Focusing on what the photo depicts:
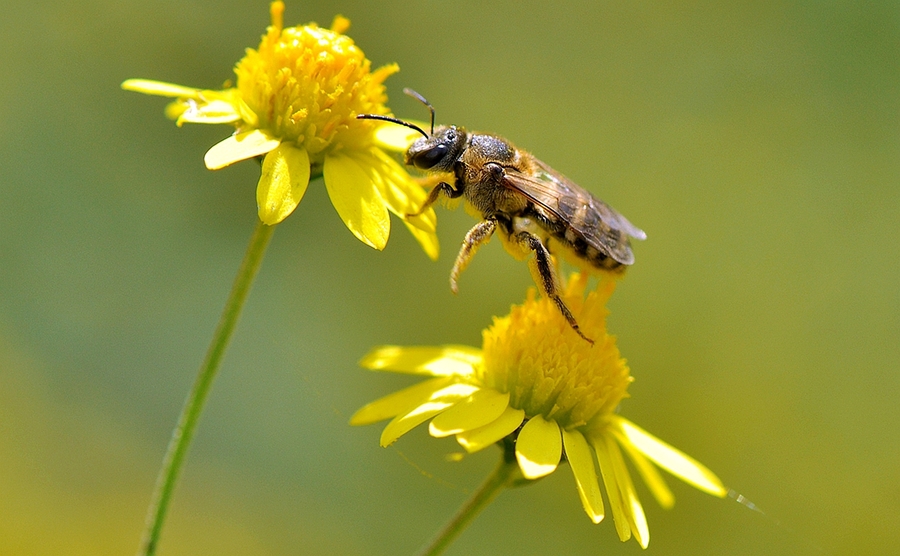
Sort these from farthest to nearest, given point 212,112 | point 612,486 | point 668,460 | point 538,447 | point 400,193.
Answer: point 668,460 < point 400,193 < point 212,112 < point 612,486 < point 538,447

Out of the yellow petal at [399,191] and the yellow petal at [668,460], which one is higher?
the yellow petal at [399,191]

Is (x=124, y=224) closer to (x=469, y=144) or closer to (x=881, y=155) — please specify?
(x=469, y=144)

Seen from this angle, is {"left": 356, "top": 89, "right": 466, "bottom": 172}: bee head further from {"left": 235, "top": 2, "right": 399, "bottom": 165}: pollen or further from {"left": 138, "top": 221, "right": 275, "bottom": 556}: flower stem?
{"left": 138, "top": 221, "right": 275, "bottom": 556}: flower stem

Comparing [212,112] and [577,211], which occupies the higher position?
[577,211]

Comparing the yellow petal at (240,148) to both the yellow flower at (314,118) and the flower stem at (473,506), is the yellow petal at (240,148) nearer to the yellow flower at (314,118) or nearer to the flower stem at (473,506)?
the yellow flower at (314,118)

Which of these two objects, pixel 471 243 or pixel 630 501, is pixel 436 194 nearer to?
pixel 471 243

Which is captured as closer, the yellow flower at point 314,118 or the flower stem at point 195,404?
the flower stem at point 195,404

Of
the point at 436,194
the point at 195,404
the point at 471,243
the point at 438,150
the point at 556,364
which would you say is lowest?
the point at 195,404

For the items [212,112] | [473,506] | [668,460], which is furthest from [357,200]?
[668,460]

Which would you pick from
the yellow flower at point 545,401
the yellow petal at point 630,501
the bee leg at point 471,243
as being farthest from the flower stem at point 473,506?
the bee leg at point 471,243
